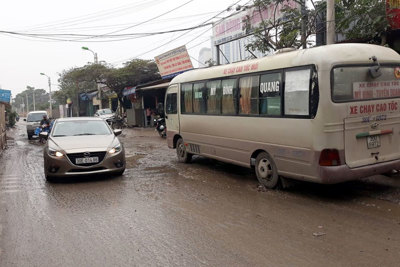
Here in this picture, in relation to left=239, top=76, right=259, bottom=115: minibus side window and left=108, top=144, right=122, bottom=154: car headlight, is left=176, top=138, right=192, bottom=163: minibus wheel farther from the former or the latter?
left=239, top=76, right=259, bottom=115: minibus side window

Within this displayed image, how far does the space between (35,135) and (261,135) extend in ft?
59.7

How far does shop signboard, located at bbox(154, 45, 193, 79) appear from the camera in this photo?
22.5m

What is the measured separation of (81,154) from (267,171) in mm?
4009

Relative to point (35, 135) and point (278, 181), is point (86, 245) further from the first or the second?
point (35, 135)

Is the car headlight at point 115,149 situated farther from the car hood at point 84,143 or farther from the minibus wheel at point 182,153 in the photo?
the minibus wheel at point 182,153

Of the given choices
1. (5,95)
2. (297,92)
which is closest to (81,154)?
(297,92)

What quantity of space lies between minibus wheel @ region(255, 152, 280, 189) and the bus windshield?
1794 millimetres

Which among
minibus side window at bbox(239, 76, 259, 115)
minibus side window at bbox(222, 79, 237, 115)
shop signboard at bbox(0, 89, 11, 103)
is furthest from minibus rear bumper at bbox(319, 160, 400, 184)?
shop signboard at bbox(0, 89, 11, 103)

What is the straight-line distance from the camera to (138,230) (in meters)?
4.97

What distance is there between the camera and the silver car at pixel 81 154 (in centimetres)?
805

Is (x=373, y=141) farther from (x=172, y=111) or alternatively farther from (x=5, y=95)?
(x=5, y=95)

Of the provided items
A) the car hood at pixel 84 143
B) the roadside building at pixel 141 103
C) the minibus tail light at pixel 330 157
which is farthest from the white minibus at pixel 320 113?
the roadside building at pixel 141 103

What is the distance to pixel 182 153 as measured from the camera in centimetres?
1053

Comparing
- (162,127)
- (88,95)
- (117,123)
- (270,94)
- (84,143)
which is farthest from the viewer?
(88,95)
